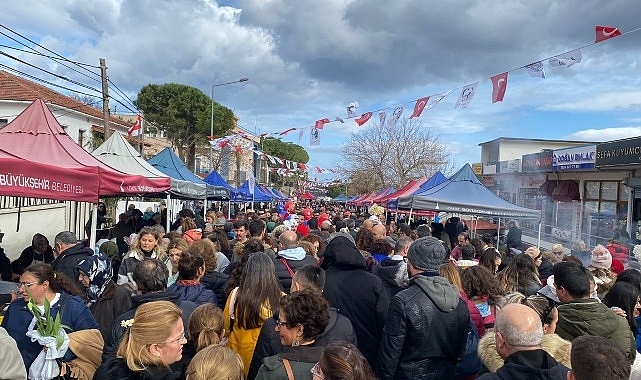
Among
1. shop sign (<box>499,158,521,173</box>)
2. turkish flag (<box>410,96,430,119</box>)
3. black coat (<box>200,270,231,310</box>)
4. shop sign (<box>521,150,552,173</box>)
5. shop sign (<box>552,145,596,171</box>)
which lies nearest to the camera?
black coat (<box>200,270,231,310</box>)

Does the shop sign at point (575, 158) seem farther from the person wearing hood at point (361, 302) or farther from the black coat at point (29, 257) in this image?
the black coat at point (29, 257)

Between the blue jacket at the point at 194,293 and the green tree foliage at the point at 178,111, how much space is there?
37120mm

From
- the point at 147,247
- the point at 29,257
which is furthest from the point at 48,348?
the point at 29,257

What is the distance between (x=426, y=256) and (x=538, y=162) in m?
21.8

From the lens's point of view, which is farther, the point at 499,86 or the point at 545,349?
the point at 499,86

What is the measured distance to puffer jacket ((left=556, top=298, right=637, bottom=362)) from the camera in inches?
138

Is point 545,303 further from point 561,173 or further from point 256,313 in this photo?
point 561,173

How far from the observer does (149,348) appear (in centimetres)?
268

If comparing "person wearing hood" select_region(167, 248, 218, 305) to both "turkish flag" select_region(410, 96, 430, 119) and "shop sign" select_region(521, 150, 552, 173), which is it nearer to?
"turkish flag" select_region(410, 96, 430, 119)

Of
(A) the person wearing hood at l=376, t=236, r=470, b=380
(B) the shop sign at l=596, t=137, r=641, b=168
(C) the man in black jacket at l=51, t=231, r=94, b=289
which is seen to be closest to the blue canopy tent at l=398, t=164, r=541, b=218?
(B) the shop sign at l=596, t=137, r=641, b=168

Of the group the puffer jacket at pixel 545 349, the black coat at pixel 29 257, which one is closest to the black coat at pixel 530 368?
the puffer jacket at pixel 545 349

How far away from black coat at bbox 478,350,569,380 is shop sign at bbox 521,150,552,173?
71.2ft

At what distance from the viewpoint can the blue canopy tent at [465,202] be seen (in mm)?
11695

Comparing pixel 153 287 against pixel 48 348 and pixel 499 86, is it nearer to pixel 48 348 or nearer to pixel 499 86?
pixel 48 348
